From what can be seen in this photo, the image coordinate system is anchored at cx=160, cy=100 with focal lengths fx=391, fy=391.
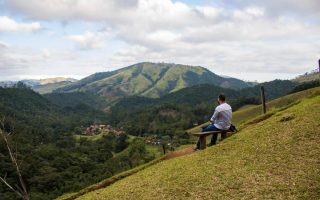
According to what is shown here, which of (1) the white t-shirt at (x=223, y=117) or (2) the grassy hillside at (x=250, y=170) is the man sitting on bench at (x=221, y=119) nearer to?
(1) the white t-shirt at (x=223, y=117)

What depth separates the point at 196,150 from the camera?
81.3ft

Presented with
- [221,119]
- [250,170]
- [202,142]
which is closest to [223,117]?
[221,119]

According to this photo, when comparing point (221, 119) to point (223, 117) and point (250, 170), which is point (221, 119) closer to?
point (223, 117)

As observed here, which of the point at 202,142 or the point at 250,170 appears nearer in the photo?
the point at 250,170

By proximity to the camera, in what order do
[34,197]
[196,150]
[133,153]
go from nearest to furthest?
[196,150] < [34,197] < [133,153]

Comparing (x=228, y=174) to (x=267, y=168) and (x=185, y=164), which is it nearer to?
(x=267, y=168)

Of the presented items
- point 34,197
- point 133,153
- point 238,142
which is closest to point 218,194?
point 238,142

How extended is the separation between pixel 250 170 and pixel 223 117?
7238mm

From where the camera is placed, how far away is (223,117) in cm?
2406

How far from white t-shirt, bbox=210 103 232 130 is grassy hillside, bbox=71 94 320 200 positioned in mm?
960

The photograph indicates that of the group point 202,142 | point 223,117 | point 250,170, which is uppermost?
point 223,117

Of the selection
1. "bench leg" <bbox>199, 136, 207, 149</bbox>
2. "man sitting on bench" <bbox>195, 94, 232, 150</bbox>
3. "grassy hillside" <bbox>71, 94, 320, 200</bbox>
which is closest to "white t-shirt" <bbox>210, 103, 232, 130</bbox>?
"man sitting on bench" <bbox>195, 94, 232, 150</bbox>

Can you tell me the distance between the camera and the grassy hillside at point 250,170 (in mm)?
14836

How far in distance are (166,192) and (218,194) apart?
8.36 ft
